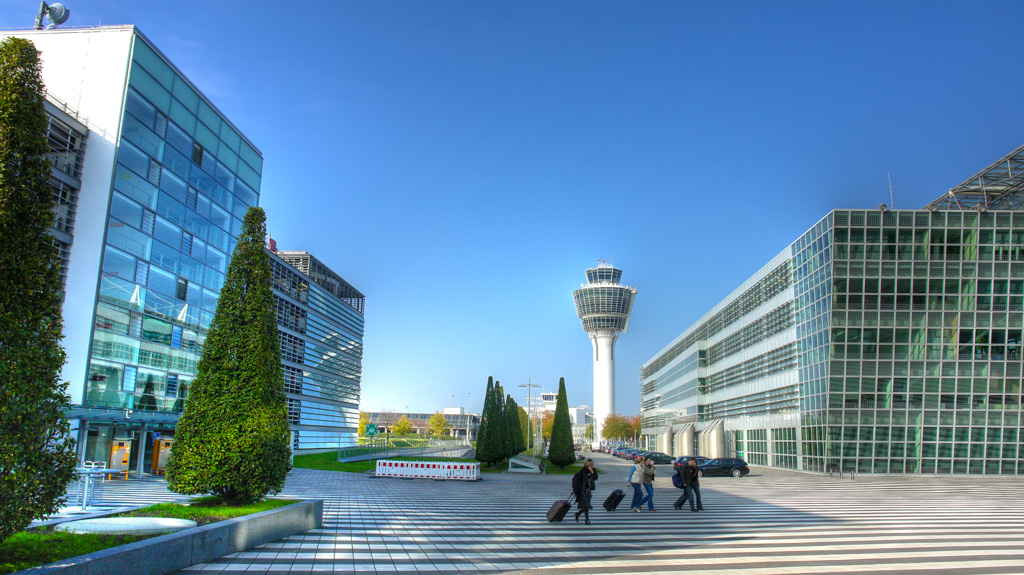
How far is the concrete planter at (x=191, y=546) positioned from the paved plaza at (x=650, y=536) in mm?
253

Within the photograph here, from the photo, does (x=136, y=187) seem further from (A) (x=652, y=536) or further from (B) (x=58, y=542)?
(A) (x=652, y=536)

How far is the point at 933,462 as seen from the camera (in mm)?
45156

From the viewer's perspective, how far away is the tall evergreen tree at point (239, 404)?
43.3ft

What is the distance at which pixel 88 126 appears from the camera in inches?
1129

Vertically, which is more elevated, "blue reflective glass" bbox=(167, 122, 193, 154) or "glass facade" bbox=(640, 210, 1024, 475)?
"blue reflective glass" bbox=(167, 122, 193, 154)

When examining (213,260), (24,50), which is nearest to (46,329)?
(24,50)

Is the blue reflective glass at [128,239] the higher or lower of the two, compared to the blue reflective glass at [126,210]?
lower

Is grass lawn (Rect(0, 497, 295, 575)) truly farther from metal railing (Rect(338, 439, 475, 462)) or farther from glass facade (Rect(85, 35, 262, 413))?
metal railing (Rect(338, 439, 475, 462))

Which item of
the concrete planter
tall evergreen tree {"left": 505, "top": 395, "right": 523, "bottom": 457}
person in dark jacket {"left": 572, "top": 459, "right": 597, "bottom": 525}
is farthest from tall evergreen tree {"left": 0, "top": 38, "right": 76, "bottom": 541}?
tall evergreen tree {"left": 505, "top": 395, "right": 523, "bottom": 457}

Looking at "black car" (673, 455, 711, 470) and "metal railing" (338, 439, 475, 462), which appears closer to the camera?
"black car" (673, 455, 711, 470)

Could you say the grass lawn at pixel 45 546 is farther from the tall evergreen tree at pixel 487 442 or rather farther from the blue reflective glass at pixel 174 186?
the tall evergreen tree at pixel 487 442

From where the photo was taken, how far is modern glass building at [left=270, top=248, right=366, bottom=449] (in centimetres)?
6272

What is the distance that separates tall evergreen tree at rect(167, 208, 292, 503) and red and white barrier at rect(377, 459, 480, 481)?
22.2 metres

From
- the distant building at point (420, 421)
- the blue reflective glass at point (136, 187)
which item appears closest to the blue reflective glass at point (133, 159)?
the blue reflective glass at point (136, 187)
